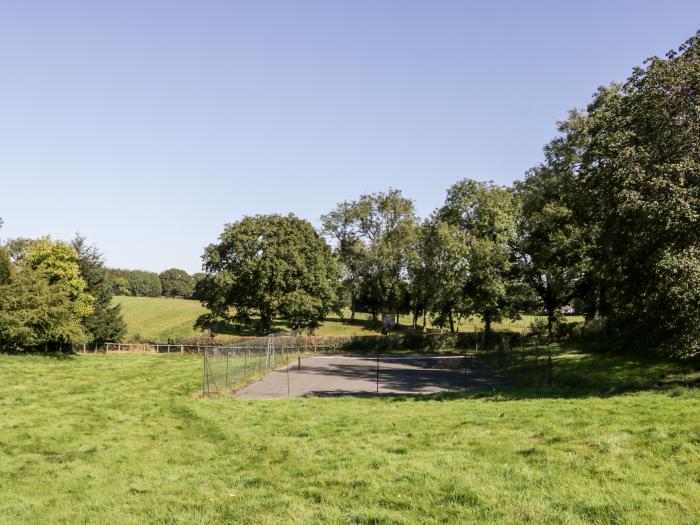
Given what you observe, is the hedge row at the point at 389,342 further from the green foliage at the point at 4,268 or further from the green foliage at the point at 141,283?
the green foliage at the point at 141,283

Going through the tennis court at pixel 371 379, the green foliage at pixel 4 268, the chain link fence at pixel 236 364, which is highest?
the green foliage at pixel 4 268

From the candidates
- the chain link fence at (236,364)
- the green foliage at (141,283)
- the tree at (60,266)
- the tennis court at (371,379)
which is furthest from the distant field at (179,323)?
the green foliage at (141,283)

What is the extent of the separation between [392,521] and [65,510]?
6.55 m

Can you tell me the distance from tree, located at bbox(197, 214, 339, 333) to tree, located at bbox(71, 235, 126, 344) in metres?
10.0

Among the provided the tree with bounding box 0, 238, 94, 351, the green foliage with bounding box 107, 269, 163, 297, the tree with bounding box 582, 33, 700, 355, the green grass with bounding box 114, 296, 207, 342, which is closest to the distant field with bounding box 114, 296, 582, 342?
the green grass with bounding box 114, 296, 207, 342

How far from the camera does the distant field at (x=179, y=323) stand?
7581 cm

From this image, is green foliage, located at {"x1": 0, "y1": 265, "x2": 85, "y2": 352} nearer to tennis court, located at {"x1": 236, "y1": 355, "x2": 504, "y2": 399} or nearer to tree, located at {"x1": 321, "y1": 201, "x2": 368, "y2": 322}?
tennis court, located at {"x1": 236, "y1": 355, "x2": 504, "y2": 399}

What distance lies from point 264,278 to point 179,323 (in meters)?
33.3

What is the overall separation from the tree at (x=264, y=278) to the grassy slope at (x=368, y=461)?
41435mm

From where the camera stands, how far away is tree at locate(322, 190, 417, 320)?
244 ft

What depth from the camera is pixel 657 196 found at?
18.4 meters

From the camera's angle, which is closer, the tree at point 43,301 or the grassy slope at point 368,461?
the grassy slope at point 368,461

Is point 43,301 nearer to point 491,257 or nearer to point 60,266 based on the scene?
point 60,266

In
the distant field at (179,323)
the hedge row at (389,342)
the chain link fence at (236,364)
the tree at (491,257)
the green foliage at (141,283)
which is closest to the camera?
the chain link fence at (236,364)
